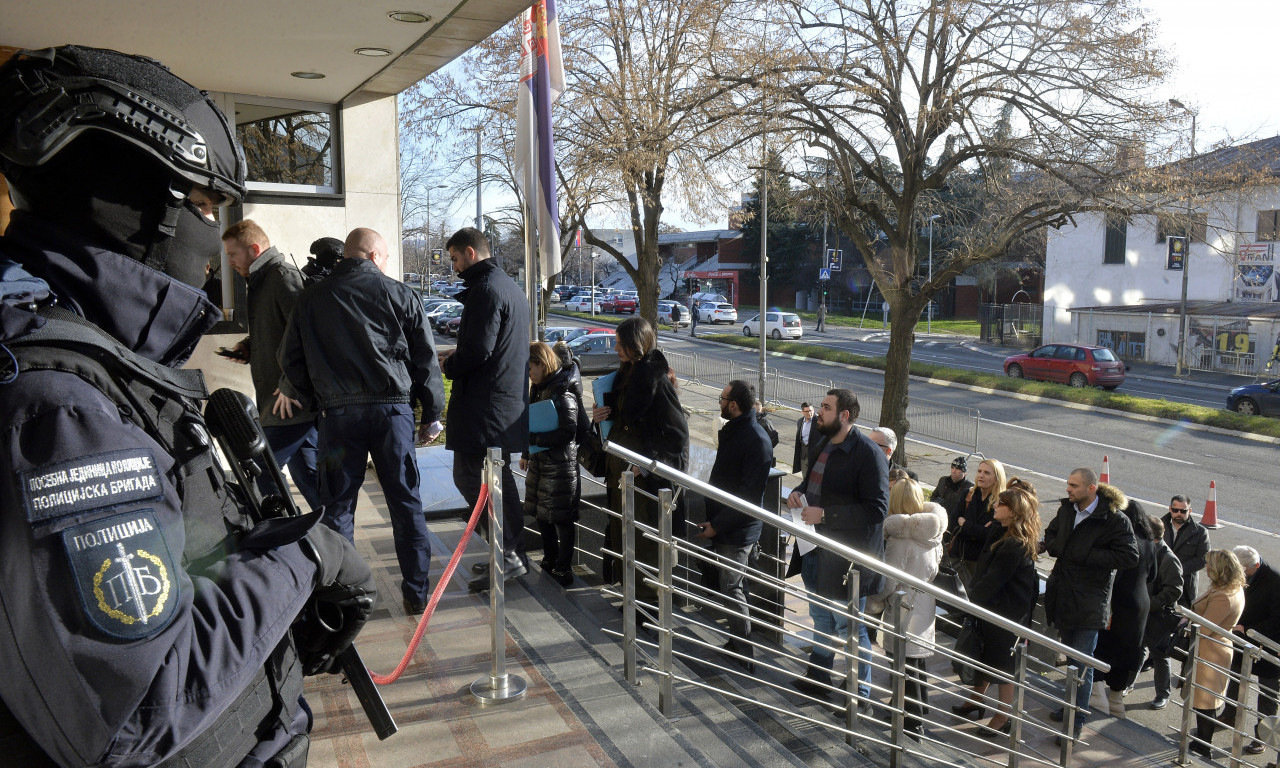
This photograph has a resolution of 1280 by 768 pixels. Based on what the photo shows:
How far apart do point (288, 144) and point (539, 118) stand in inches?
137

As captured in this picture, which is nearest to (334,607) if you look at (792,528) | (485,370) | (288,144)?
(792,528)

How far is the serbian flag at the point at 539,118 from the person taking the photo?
5645 millimetres

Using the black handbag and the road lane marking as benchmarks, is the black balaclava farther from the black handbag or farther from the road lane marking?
the road lane marking

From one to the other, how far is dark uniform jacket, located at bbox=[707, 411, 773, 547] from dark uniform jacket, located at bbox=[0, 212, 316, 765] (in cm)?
412

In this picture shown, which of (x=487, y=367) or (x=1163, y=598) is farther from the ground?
(x=487, y=367)

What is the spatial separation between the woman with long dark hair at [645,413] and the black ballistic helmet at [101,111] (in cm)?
383

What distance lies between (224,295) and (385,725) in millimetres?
6679

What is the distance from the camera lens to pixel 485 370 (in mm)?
5055

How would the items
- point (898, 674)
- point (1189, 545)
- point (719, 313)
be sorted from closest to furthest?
1. point (898, 674)
2. point (1189, 545)
3. point (719, 313)

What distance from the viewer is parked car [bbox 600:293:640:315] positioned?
57000 mm

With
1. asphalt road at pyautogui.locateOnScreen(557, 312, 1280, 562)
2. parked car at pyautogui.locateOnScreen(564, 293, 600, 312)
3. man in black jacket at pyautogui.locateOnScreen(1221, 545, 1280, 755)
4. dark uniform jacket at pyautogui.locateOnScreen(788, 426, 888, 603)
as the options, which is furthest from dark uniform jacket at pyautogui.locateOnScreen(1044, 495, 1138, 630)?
parked car at pyautogui.locateOnScreen(564, 293, 600, 312)

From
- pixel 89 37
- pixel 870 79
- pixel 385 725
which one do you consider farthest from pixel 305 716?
pixel 870 79

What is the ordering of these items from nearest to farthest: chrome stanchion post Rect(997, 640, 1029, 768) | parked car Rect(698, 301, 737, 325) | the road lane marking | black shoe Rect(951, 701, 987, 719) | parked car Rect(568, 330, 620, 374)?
chrome stanchion post Rect(997, 640, 1029, 768), black shoe Rect(951, 701, 987, 719), the road lane marking, parked car Rect(568, 330, 620, 374), parked car Rect(698, 301, 737, 325)

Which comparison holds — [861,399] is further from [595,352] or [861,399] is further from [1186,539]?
[1186,539]
